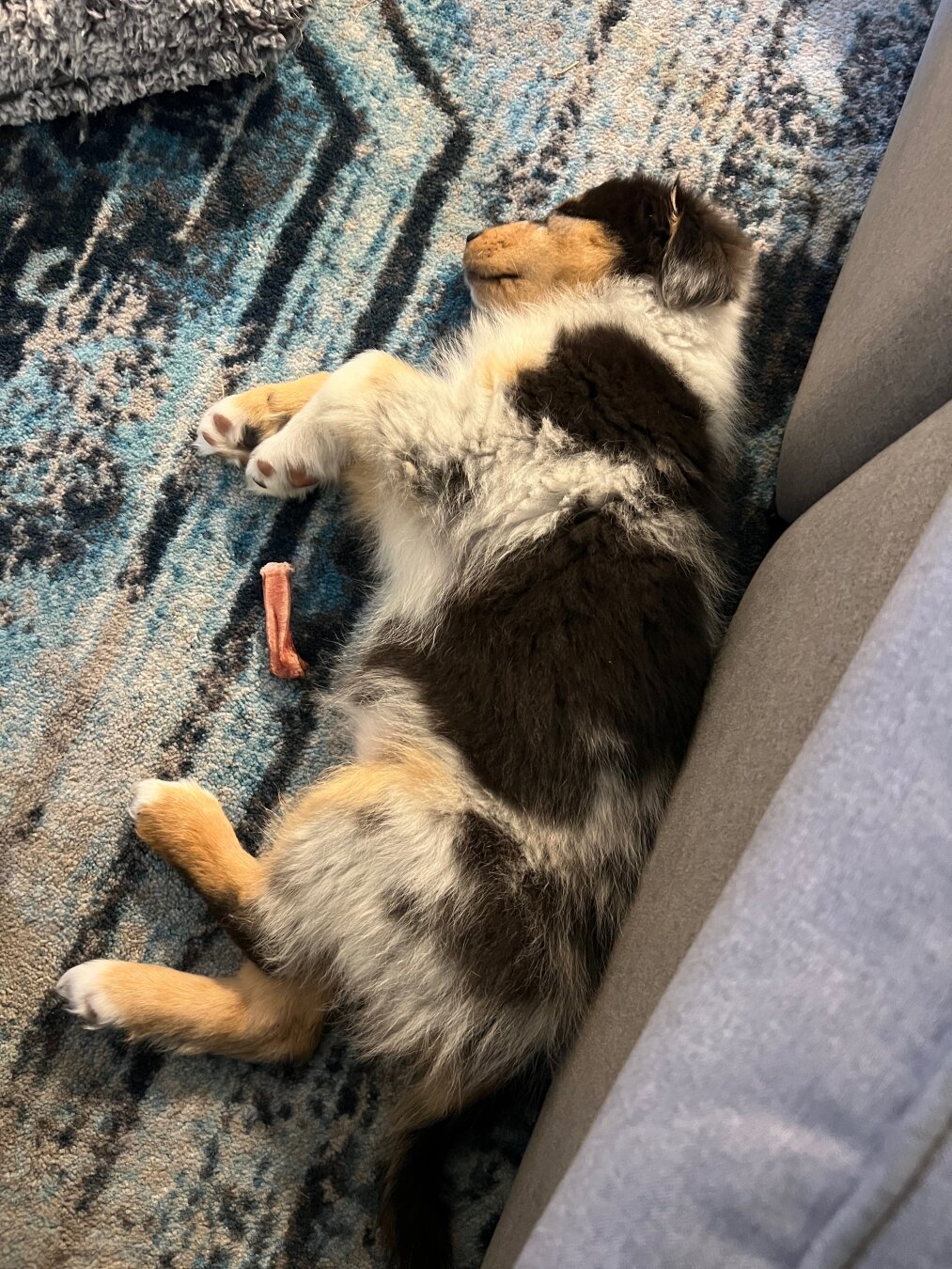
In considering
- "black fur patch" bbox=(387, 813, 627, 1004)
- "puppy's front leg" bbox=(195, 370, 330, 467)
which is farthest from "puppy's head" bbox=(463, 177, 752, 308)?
"black fur patch" bbox=(387, 813, 627, 1004)

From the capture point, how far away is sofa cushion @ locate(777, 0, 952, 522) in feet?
4.39

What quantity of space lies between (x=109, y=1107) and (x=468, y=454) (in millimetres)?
1256

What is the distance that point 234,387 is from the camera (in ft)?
5.83

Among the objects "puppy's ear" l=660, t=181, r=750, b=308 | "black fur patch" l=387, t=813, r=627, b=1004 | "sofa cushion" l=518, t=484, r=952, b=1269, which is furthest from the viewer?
"puppy's ear" l=660, t=181, r=750, b=308

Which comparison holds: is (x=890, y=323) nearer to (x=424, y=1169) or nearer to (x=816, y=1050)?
(x=816, y=1050)

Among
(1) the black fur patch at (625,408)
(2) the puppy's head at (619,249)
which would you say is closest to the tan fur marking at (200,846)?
(1) the black fur patch at (625,408)

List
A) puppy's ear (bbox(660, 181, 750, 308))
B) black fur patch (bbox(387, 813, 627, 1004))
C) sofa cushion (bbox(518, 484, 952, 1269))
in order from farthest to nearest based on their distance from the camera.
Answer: puppy's ear (bbox(660, 181, 750, 308)) → black fur patch (bbox(387, 813, 627, 1004)) → sofa cushion (bbox(518, 484, 952, 1269))

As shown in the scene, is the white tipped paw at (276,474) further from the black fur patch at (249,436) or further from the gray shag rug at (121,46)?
the gray shag rug at (121,46)

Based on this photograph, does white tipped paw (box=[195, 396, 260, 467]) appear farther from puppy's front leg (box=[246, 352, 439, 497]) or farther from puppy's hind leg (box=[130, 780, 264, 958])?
puppy's hind leg (box=[130, 780, 264, 958])

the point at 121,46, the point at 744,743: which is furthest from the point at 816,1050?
the point at 121,46

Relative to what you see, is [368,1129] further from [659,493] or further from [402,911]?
[659,493]

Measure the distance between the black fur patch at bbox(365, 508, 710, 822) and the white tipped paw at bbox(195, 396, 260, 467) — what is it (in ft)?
1.95

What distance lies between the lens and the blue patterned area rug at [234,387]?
1.51 m

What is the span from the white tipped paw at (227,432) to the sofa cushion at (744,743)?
992 mm
